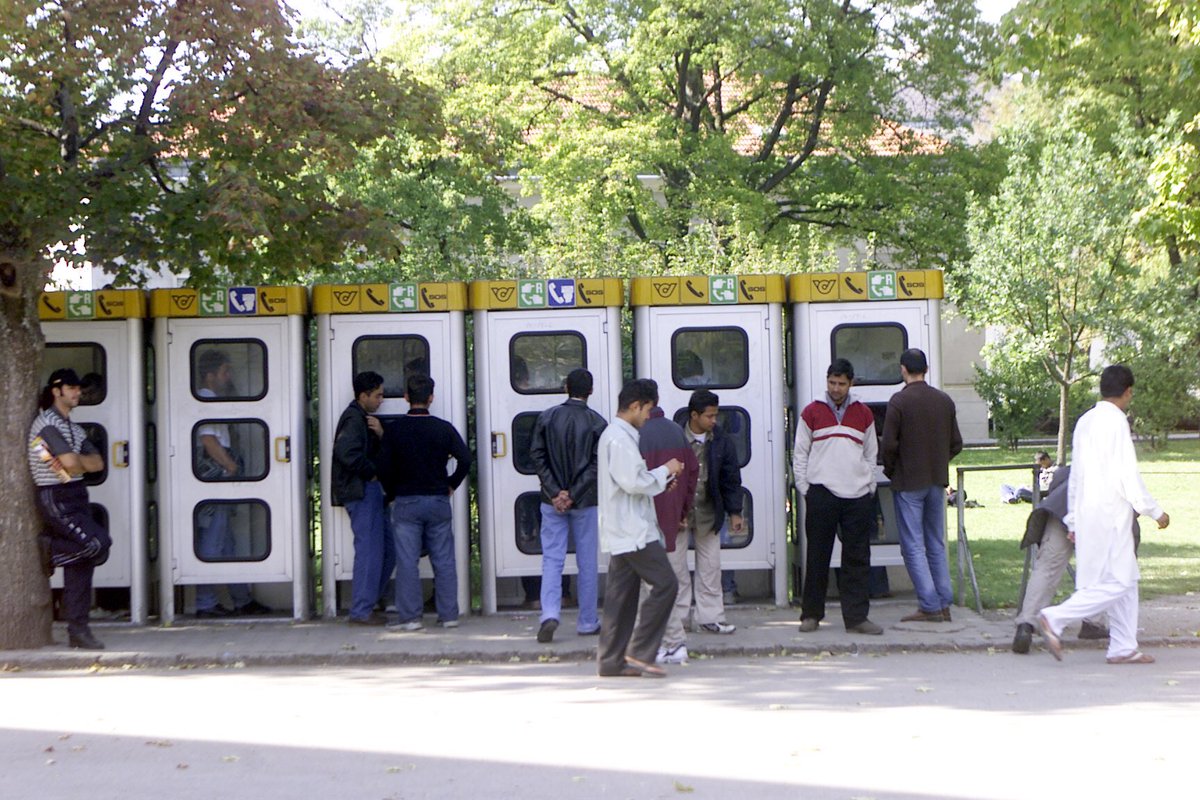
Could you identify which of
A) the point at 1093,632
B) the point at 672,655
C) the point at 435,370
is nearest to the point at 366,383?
the point at 435,370

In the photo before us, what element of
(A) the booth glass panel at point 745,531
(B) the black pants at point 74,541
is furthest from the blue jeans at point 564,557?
(B) the black pants at point 74,541

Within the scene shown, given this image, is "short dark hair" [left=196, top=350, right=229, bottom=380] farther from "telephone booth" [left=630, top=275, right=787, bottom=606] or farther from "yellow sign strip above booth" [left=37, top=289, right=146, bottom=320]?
"telephone booth" [left=630, top=275, right=787, bottom=606]

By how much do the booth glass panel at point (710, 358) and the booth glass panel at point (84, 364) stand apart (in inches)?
172

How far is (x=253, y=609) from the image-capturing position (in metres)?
11.2

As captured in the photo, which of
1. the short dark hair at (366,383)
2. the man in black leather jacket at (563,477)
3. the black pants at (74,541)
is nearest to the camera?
the black pants at (74,541)

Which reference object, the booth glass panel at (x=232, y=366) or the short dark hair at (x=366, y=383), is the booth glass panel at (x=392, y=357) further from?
the booth glass panel at (x=232, y=366)

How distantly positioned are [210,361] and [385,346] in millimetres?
1354

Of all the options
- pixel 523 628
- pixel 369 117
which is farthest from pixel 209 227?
pixel 523 628

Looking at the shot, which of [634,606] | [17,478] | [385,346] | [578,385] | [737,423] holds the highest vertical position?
[385,346]

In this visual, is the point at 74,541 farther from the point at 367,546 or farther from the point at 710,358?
the point at 710,358

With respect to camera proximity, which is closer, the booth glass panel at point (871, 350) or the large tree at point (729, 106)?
the booth glass panel at point (871, 350)

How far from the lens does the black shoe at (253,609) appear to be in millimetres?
11156

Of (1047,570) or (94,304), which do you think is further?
(94,304)

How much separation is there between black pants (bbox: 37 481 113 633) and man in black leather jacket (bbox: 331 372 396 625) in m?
1.72
